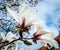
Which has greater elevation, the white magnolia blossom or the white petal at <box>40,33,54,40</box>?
the white magnolia blossom

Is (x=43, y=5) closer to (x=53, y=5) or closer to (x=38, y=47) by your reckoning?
(x=53, y=5)

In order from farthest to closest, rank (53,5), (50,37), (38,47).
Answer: (53,5) → (38,47) → (50,37)

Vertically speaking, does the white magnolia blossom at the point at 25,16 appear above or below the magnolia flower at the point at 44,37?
above

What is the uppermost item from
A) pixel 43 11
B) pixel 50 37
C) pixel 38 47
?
pixel 50 37

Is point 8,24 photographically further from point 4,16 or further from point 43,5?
point 43,5

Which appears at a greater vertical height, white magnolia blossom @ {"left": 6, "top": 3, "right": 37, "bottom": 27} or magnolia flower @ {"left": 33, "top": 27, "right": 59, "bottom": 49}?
white magnolia blossom @ {"left": 6, "top": 3, "right": 37, "bottom": 27}

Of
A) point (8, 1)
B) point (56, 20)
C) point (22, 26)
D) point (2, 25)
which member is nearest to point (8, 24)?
point (2, 25)

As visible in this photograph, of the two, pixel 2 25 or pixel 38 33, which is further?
pixel 2 25

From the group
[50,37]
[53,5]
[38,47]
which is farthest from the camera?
[53,5]

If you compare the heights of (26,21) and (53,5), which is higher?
(26,21)
